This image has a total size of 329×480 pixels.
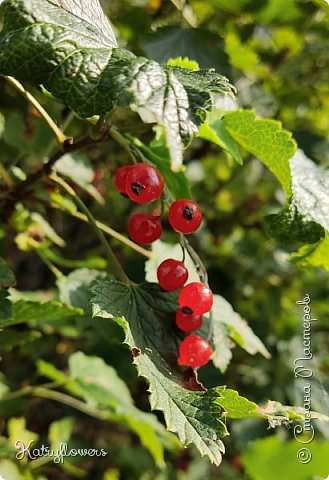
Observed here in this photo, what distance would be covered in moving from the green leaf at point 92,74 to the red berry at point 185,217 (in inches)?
12.1

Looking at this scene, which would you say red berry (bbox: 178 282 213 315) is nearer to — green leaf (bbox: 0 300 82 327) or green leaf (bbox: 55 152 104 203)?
green leaf (bbox: 0 300 82 327)

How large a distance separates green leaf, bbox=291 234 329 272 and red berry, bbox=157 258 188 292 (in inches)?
10.9

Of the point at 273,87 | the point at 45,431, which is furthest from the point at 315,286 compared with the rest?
the point at 45,431

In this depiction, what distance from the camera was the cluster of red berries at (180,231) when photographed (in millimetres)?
1034

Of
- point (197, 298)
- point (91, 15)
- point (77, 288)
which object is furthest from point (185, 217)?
point (77, 288)

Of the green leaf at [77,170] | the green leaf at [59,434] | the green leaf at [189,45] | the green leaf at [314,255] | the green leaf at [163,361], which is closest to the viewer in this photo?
the green leaf at [163,361]

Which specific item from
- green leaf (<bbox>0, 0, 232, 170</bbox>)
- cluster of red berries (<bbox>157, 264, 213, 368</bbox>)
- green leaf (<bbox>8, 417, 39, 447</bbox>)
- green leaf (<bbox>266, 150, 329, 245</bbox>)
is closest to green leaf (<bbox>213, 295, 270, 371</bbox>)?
cluster of red berries (<bbox>157, 264, 213, 368</bbox>)

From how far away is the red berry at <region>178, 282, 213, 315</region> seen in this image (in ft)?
3.56

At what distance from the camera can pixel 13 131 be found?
170cm

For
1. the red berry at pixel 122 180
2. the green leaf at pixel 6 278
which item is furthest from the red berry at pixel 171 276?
the green leaf at pixel 6 278

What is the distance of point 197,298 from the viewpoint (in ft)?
3.56

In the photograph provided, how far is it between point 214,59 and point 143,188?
2.79 ft

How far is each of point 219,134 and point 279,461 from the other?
159cm

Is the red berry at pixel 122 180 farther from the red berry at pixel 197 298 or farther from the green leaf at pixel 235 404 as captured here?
the green leaf at pixel 235 404
